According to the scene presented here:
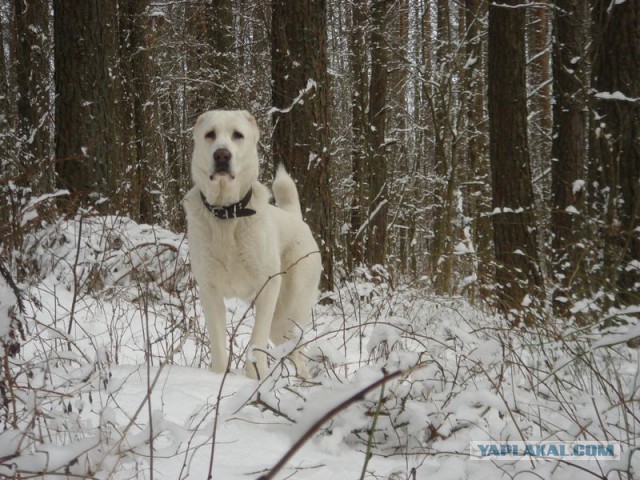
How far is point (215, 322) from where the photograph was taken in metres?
3.37

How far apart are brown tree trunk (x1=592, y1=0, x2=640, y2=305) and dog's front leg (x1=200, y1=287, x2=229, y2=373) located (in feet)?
9.58

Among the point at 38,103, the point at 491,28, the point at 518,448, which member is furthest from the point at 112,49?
the point at 518,448

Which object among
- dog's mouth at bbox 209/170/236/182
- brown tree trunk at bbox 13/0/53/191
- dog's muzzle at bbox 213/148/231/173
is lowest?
dog's mouth at bbox 209/170/236/182

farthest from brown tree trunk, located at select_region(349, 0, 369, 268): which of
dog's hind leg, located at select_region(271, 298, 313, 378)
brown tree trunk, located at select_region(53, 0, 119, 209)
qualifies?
dog's hind leg, located at select_region(271, 298, 313, 378)

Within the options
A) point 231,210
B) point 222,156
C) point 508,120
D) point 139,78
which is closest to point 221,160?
point 222,156

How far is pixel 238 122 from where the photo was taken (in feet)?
11.3

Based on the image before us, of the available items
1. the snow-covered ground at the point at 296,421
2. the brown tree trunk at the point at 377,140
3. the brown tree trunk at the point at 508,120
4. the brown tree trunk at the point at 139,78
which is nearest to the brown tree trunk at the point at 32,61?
the brown tree trunk at the point at 139,78

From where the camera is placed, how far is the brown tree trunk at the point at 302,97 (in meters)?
5.70

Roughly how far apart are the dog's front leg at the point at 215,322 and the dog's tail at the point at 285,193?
1.19 m

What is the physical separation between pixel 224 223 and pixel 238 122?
2.24ft

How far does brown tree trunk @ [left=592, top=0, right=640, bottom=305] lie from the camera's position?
13.1 feet

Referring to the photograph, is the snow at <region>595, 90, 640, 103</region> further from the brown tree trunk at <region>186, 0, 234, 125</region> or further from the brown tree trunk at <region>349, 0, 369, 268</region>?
the brown tree trunk at <region>186, 0, 234, 125</region>

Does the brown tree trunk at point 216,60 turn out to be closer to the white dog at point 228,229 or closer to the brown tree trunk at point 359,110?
the brown tree trunk at point 359,110

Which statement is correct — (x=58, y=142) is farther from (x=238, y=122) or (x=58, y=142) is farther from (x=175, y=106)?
(x=175, y=106)
